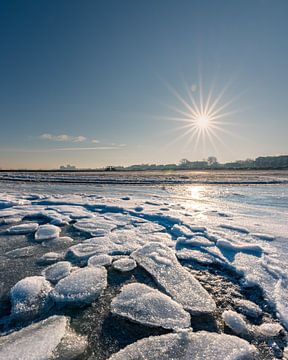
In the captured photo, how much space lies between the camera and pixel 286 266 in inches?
83.2

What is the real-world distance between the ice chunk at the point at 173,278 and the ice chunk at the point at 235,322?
9 cm

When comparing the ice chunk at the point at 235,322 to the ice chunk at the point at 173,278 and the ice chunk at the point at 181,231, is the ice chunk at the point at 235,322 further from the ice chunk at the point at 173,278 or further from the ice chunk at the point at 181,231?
the ice chunk at the point at 181,231

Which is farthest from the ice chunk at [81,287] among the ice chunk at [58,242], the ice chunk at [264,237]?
the ice chunk at [264,237]

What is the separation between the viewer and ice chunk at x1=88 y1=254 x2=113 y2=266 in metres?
2.15

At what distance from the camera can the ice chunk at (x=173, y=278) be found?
5.11 feet

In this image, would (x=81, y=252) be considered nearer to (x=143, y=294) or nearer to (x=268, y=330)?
(x=143, y=294)

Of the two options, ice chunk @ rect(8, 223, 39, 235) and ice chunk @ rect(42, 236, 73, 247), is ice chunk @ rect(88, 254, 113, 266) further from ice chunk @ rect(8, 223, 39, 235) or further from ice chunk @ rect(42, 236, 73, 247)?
ice chunk @ rect(8, 223, 39, 235)

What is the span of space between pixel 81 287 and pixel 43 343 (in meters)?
0.51

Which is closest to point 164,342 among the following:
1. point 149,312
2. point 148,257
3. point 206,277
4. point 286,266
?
point 149,312

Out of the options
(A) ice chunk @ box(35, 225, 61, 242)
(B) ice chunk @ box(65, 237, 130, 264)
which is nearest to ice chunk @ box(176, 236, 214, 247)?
(B) ice chunk @ box(65, 237, 130, 264)

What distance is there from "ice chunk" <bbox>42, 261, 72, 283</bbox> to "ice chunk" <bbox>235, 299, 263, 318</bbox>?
1.35 meters

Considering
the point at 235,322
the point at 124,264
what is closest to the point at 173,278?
the point at 124,264

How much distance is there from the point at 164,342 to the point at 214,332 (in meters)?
0.32

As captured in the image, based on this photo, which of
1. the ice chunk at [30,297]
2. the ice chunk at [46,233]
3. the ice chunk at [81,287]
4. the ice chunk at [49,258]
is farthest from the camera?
A: the ice chunk at [46,233]
